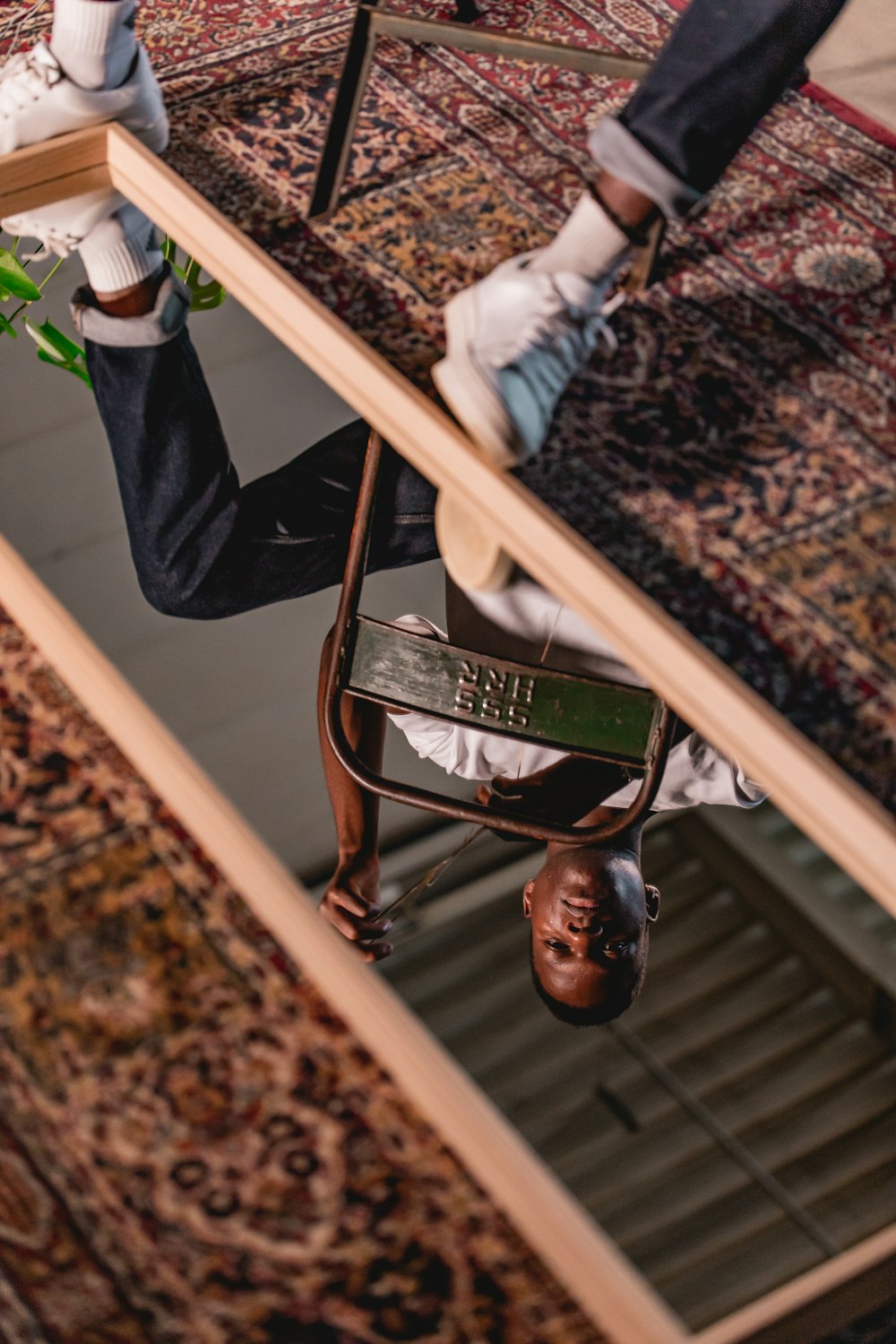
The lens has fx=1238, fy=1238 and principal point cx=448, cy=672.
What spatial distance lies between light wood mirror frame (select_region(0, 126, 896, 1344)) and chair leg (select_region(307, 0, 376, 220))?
179mm

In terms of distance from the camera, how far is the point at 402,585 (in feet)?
8.53

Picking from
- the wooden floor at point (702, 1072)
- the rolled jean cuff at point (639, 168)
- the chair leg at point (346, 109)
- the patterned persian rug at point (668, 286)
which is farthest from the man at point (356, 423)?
the wooden floor at point (702, 1072)

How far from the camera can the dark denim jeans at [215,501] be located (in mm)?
1922

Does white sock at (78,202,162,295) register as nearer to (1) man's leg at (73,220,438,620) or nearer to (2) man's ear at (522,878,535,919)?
(1) man's leg at (73,220,438,620)

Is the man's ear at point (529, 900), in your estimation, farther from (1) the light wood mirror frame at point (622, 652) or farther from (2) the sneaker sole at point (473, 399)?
(2) the sneaker sole at point (473, 399)

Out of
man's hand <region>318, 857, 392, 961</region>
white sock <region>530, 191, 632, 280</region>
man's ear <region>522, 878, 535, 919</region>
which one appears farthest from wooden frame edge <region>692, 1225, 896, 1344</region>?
white sock <region>530, 191, 632, 280</region>

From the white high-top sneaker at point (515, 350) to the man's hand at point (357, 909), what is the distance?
87cm

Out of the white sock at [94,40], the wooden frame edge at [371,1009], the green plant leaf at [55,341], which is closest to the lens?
the wooden frame edge at [371,1009]

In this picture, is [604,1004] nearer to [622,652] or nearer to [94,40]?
[622,652]

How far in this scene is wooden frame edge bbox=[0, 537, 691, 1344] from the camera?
3.69 ft

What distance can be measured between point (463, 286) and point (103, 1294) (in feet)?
4.14

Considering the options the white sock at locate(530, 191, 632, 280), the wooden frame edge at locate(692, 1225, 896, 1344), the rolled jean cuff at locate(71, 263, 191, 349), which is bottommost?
the wooden frame edge at locate(692, 1225, 896, 1344)

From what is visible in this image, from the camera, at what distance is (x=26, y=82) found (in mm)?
1690

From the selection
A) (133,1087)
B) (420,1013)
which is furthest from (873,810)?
(420,1013)
